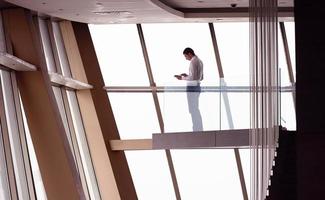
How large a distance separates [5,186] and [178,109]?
4961 millimetres

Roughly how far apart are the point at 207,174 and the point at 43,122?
6122 millimetres

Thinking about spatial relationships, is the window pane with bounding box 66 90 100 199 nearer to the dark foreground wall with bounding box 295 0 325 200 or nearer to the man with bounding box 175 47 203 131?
the man with bounding box 175 47 203 131

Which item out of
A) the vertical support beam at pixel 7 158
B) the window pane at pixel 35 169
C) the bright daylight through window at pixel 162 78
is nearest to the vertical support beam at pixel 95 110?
the bright daylight through window at pixel 162 78

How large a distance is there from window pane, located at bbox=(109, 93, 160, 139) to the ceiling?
2.21m

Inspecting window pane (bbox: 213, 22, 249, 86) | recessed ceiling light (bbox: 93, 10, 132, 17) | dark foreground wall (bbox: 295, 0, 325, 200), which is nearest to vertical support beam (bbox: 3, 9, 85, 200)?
recessed ceiling light (bbox: 93, 10, 132, 17)

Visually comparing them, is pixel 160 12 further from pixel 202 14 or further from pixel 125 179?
pixel 125 179

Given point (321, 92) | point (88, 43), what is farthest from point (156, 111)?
point (321, 92)

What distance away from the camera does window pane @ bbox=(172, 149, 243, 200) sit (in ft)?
66.9

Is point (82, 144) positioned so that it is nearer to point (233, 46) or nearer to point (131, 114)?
point (131, 114)

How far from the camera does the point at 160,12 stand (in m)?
17.5

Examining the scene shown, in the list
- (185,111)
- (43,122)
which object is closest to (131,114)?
(185,111)

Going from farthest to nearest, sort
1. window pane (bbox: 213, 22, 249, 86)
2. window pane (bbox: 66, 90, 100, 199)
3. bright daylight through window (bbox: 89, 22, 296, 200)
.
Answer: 1. bright daylight through window (bbox: 89, 22, 296, 200)
2. window pane (bbox: 213, 22, 249, 86)
3. window pane (bbox: 66, 90, 100, 199)

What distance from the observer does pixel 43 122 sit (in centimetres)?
1555

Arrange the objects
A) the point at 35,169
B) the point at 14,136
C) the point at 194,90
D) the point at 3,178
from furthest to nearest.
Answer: the point at 194,90 < the point at 35,169 < the point at 14,136 < the point at 3,178
